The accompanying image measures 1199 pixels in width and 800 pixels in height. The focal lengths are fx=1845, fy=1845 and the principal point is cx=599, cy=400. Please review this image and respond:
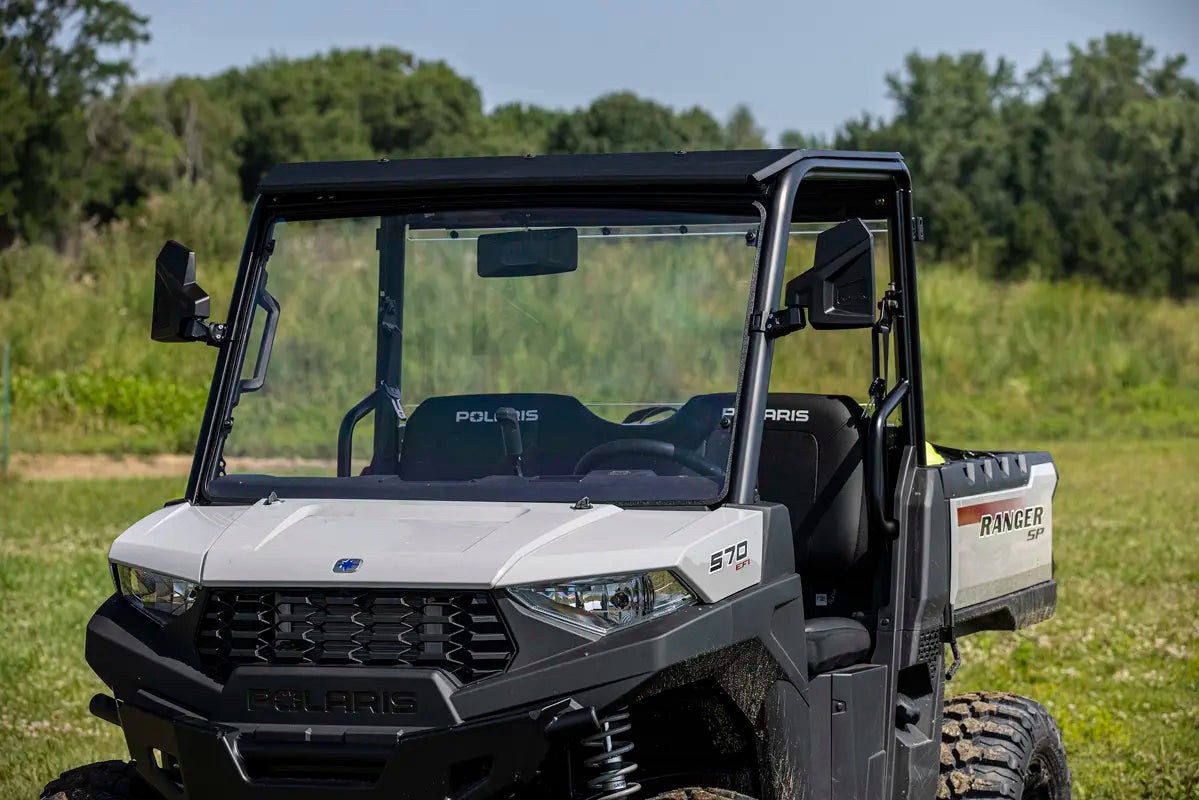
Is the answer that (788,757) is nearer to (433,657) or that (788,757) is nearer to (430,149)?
(433,657)

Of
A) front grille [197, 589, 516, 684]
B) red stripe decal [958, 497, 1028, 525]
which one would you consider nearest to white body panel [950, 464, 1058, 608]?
red stripe decal [958, 497, 1028, 525]

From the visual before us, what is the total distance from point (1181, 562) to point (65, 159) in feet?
105

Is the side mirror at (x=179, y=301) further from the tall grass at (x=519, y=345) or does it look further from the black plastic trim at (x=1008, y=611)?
the black plastic trim at (x=1008, y=611)

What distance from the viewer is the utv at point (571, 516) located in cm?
407

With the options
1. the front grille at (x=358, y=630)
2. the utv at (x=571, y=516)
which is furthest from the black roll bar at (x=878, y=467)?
the front grille at (x=358, y=630)

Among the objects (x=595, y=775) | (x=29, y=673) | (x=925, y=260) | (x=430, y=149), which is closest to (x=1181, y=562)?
(x=29, y=673)

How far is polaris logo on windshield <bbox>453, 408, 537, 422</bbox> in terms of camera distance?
16.8 feet

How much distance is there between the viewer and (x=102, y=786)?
15.9ft

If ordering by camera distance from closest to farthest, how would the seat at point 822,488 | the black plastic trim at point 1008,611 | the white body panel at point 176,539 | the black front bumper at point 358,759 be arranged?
1. the black front bumper at point 358,759
2. the white body panel at point 176,539
3. the seat at point 822,488
4. the black plastic trim at point 1008,611

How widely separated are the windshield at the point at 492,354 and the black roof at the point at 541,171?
0.41 ft

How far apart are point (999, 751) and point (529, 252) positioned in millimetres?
2136

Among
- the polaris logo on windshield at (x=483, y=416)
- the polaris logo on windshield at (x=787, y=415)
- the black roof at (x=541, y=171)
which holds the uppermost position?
the black roof at (x=541, y=171)

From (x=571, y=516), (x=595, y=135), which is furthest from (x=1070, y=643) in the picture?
(x=595, y=135)

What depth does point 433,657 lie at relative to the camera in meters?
4.10
